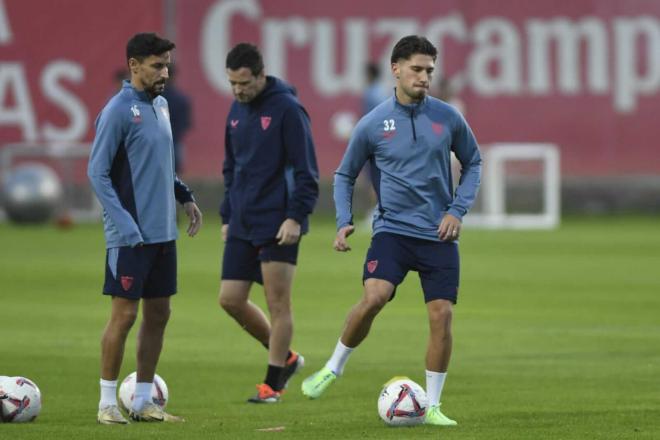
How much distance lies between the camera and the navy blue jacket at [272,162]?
11453 millimetres

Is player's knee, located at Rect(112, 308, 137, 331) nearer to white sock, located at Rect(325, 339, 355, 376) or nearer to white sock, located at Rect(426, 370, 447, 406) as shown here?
white sock, located at Rect(325, 339, 355, 376)

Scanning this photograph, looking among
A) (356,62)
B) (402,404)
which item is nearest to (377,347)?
(402,404)

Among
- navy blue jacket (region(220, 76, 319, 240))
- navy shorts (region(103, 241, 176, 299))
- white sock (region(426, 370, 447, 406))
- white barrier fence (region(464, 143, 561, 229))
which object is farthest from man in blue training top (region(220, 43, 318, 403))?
white barrier fence (region(464, 143, 561, 229))

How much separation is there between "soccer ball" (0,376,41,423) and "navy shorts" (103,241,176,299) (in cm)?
78

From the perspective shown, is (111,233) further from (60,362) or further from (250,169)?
(60,362)

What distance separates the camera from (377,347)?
47.0 ft

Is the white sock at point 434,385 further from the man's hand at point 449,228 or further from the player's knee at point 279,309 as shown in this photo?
the player's knee at point 279,309

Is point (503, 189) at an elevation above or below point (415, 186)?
below

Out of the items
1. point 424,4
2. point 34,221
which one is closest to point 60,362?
point 34,221

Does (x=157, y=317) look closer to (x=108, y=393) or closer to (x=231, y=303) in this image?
(x=108, y=393)

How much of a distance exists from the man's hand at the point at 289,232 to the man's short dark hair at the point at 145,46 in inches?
74.8

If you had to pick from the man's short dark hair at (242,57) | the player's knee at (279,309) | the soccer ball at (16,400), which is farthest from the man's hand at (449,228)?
the soccer ball at (16,400)

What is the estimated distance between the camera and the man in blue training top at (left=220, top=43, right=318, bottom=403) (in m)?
11.4

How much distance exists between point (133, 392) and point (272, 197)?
1.89 m
